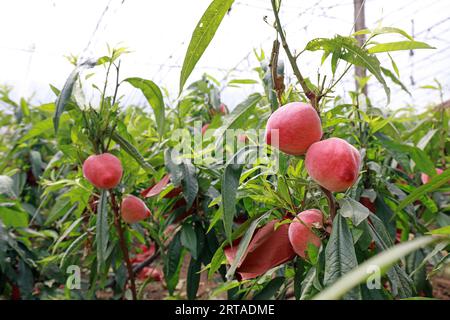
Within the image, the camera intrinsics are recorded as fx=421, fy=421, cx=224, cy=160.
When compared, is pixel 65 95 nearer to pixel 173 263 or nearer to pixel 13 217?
pixel 173 263

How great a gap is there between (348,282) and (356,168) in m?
0.32

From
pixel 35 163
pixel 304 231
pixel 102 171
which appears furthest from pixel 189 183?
pixel 35 163

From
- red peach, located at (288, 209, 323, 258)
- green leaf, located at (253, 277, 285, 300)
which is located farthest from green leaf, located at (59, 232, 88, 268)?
red peach, located at (288, 209, 323, 258)

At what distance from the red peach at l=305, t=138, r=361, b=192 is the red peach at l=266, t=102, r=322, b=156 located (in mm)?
14

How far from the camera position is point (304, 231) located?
0.50 m

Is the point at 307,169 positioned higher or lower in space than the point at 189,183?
higher

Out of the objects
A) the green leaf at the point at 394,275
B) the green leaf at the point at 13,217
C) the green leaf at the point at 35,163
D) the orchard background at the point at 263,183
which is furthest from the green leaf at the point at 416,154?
the green leaf at the point at 35,163

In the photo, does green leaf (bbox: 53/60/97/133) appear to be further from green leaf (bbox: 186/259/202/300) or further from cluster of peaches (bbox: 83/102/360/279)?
green leaf (bbox: 186/259/202/300)

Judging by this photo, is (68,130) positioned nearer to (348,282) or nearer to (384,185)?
(384,185)

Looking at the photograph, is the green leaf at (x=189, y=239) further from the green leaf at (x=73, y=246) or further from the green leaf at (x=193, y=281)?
the green leaf at (x=73, y=246)

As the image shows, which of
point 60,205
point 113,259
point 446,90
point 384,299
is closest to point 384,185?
point 446,90

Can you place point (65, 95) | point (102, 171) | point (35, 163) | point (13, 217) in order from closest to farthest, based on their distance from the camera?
point (65, 95) < point (102, 171) < point (13, 217) < point (35, 163)

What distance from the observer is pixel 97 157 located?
811mm

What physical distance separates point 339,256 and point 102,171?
0.51m
